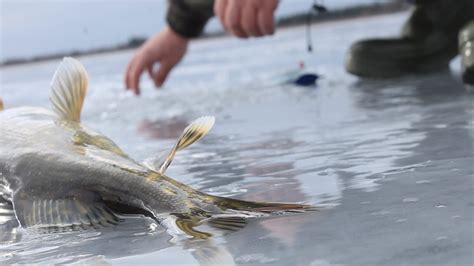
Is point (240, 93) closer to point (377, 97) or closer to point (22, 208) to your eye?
point (377, 97)

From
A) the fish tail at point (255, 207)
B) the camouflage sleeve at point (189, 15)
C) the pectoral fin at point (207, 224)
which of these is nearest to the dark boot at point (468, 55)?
the camouflage sleeve at point (189, 15)

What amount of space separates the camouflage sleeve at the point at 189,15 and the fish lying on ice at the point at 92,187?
2514 mm

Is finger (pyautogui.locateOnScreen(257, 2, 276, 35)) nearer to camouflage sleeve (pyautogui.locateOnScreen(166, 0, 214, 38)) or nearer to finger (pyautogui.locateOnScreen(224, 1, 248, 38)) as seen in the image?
finger (pyautogui.locateOnScreen(224, 1, 248, 38))

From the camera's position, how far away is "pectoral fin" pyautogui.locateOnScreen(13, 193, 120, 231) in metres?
1.44

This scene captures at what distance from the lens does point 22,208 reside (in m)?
1.48

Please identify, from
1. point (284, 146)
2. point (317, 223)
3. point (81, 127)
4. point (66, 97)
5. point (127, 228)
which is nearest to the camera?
point (317, 223)

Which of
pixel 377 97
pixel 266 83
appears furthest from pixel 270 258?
pixel 266 83

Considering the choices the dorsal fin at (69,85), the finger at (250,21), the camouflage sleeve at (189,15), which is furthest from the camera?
the camouflage sleeve at (189,15)

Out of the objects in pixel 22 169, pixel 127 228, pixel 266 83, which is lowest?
pixel 266 83

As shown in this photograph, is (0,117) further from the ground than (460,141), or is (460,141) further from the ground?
(0,117)

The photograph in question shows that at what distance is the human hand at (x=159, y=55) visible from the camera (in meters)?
4.18

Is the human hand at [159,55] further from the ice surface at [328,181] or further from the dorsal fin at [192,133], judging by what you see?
the dorsal fin at [192,133]

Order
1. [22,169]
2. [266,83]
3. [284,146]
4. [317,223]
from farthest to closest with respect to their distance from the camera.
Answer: [266,83]
[284,146]
[22,169]
[317,223]

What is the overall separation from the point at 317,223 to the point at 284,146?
1002 mm
